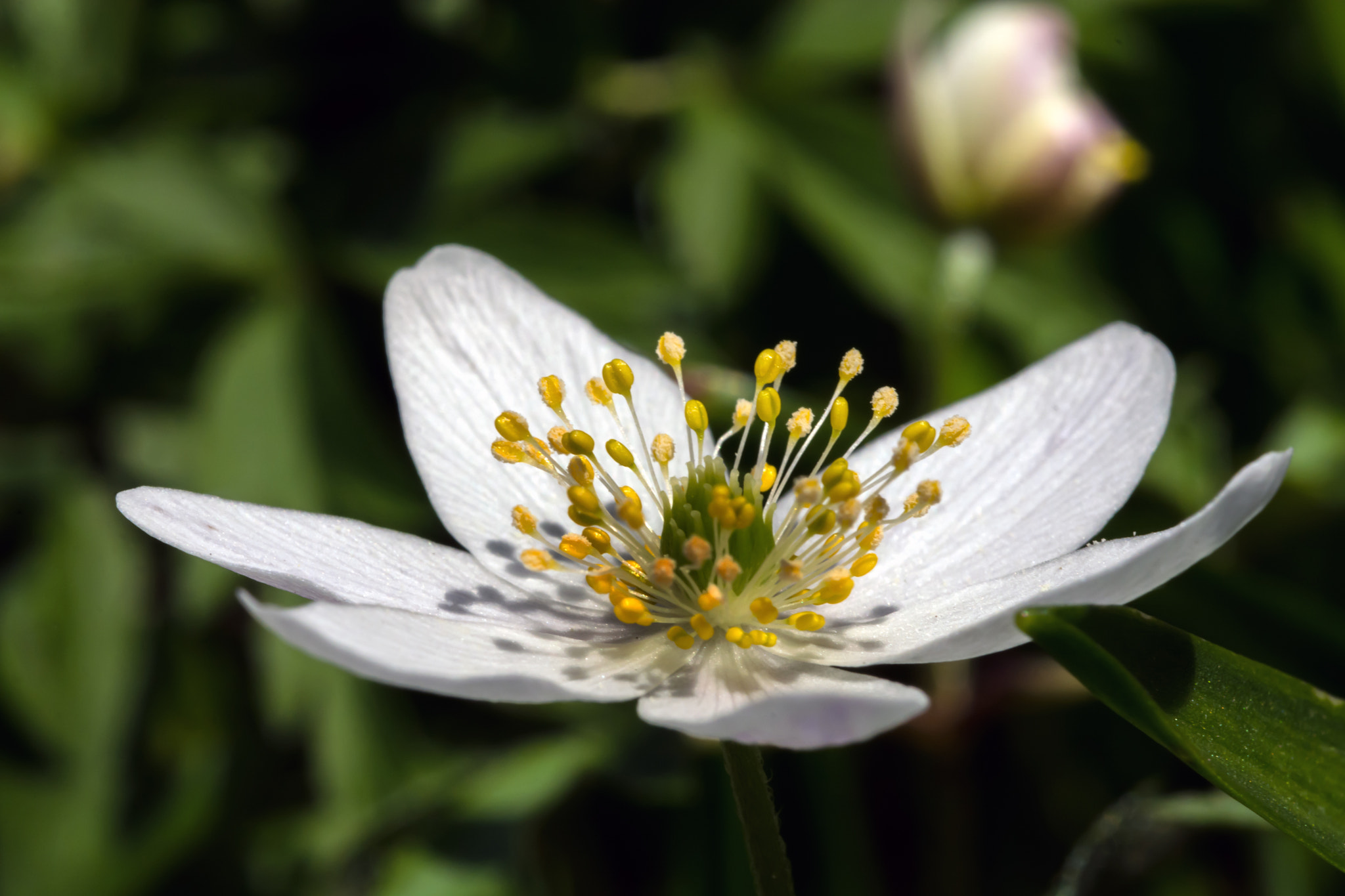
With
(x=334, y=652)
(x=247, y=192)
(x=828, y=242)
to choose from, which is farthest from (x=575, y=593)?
(x=247, y=192)

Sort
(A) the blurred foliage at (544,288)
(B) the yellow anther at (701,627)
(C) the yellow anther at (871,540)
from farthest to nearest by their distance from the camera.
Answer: (A) the blurred foliage at (544,288)
(C) the yellow anther at (871,540)
(B) the yellow anther at (701,627)

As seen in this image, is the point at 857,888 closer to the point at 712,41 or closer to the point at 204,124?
the point at 712,41

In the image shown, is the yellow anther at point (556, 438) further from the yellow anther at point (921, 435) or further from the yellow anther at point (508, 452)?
the yellow anther at point (921, 435)

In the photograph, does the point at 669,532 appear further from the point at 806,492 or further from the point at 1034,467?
the point at 1034,467

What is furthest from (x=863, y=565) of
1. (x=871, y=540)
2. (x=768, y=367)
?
(x=768, y=367)

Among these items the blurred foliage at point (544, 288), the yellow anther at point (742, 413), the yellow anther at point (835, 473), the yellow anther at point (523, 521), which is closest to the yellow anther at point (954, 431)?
the yellow anther at point (835, 473)

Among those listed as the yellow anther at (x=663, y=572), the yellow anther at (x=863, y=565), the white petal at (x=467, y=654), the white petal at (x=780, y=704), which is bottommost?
the white petal at (x=780, y=704)
